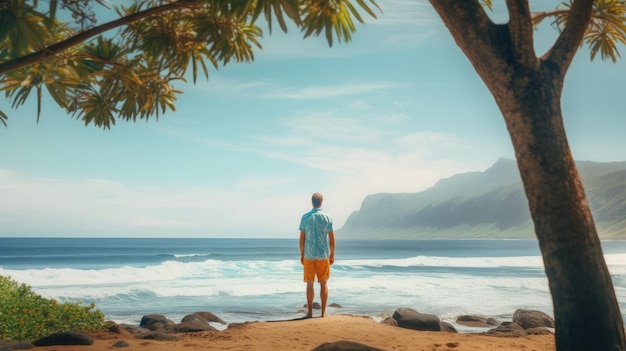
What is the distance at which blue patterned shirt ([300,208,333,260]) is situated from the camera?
7270mm

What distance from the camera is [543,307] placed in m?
14.0

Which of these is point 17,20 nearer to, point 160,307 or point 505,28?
point 505,28

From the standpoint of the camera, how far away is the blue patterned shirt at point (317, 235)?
7.27m

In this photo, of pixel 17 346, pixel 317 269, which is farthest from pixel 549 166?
pixel 17 346

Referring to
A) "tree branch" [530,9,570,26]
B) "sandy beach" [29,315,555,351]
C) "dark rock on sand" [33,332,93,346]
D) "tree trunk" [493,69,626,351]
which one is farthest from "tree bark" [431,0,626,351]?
"dark rock on sand" [33,332,93,346]

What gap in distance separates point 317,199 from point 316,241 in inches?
23.1

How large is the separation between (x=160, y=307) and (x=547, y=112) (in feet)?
39.8

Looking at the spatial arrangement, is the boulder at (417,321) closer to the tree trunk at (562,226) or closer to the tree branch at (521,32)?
the tree trunk at (562,226)

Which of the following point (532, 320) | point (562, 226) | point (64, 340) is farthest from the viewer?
point (532, 320)

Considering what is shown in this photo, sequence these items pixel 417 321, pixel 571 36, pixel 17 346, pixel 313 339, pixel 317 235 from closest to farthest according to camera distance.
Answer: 1. pixel 571 36
2. pixel 17 346
3. pixel 313 339
4. pixel 317 235
5. pixel 417 321

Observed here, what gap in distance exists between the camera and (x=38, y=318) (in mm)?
7121

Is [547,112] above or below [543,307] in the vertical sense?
above

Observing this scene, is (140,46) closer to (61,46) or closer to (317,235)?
(61,46)

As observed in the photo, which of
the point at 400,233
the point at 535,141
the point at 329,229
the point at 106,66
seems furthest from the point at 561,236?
the point at 400,233
